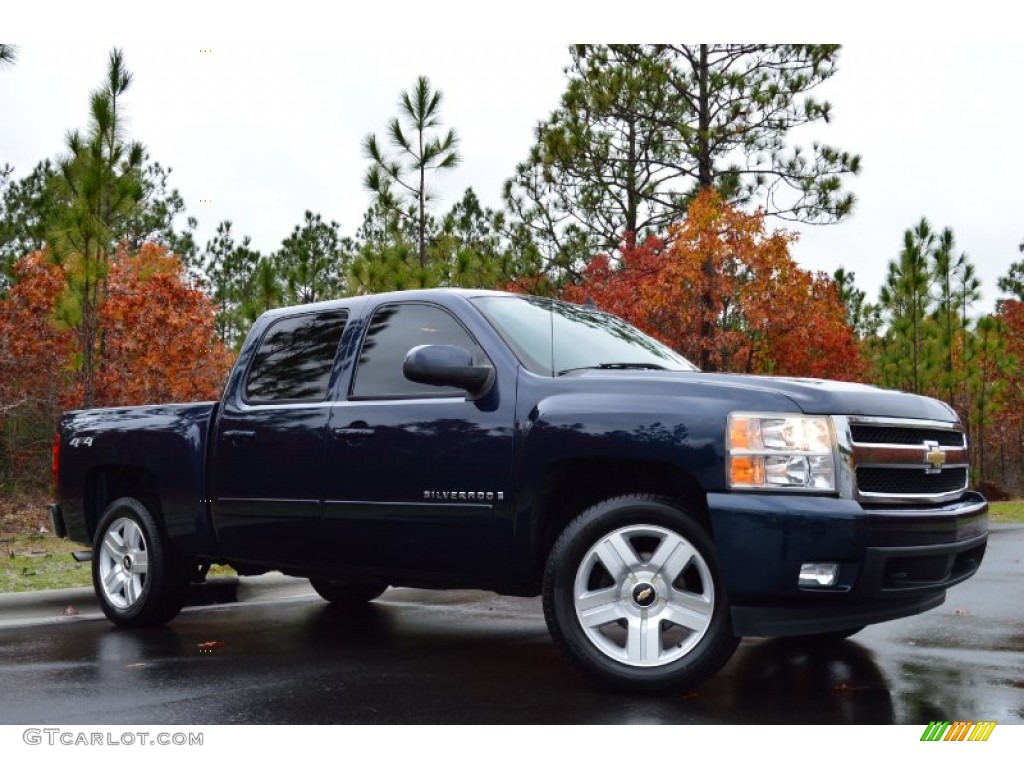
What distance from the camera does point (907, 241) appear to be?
38188 mm

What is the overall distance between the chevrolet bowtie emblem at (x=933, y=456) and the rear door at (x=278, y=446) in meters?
3.09

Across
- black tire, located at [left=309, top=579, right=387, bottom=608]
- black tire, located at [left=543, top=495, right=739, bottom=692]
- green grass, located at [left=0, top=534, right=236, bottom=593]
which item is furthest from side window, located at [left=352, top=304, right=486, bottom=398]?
green grass, located at [left=0, top=534, right=236, bottom=593]

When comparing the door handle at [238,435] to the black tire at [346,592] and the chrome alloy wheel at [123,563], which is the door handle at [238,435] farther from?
the black tire at [346,592]

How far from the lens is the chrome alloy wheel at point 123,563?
752 cm

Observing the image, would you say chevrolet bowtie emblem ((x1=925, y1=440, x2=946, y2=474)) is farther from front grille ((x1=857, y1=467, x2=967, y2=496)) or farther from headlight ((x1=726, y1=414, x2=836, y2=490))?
headlight ((x1=726, y1=414, x2=836, y2=490))

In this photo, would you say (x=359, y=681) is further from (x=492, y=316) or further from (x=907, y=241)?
(x=907, y=241)

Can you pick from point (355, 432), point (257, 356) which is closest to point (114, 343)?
point (257, 356)

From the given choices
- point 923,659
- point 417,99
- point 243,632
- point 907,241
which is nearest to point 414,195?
point 417,99

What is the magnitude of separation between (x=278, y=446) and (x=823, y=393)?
3.10 metres

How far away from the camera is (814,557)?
4.78m

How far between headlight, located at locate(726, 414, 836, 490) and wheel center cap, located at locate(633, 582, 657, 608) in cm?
60

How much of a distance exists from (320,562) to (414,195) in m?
16.1
